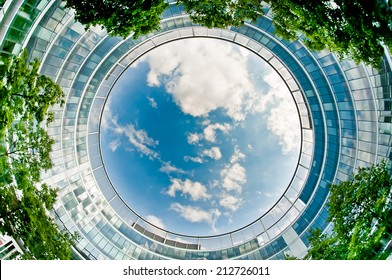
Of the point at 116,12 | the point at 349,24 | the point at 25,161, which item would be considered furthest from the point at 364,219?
the point at 25,161

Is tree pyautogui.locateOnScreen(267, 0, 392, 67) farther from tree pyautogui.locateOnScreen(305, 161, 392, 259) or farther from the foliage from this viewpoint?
the foliage

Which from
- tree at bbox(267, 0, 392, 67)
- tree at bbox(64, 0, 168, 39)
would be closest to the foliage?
tree at bbox(64, 0, 168, 39)

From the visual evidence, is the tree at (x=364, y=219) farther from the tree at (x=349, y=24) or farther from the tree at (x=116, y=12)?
the tree at (x=116, y=12)

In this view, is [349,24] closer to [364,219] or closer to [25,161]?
[364,219]

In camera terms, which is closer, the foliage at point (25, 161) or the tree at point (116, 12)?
the tree at point (116, 12)

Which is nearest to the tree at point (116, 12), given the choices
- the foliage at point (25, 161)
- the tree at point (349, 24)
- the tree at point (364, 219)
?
the foliage at point (25, 161)

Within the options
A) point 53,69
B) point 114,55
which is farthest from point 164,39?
point 53,69
